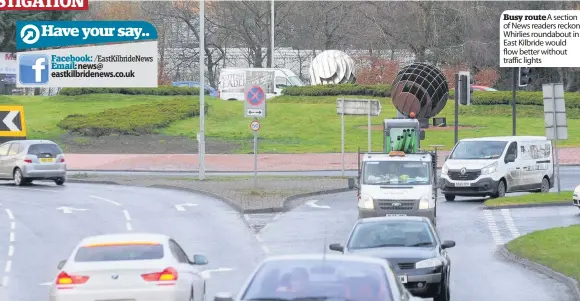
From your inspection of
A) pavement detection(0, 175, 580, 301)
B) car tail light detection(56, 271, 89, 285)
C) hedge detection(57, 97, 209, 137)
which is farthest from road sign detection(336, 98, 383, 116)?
car tail light detection(56, 271, 89, 285)

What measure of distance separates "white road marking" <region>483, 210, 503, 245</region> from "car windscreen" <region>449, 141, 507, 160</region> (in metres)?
3.75

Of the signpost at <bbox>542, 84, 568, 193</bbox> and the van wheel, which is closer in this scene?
the signpost at <bbox>542, 84, 568, 193</bbox>

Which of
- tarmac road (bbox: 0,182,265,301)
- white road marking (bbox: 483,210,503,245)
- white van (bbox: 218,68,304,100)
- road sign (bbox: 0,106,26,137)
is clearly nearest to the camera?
tarmac road (bbox: 0,182,265,301)

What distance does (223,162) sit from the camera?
6028 centimetres

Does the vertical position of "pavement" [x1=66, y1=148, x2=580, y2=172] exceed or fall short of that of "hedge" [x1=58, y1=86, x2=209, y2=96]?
it falls short

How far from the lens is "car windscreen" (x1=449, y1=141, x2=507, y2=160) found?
39.6 metres

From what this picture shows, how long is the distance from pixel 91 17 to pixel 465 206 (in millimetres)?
69948

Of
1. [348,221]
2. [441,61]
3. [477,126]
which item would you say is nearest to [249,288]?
[348,221]

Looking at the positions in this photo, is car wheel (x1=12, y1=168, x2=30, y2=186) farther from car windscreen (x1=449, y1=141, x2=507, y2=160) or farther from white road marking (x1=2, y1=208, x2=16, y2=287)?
car windscreen (x1=449, y1=141, x2=507, y2=160)

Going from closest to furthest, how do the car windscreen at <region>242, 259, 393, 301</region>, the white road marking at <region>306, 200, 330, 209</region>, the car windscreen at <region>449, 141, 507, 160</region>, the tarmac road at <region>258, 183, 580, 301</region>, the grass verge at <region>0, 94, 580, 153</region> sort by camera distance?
1. the car windscreen at <region>242, 259, 393, 301</region>
2. the tarmac road at <region>258, 183, 580, 301</region>
3. the white road marking at <region>306, 200, 330, 209</region>
4. the car windscreen at <region>449, 141, 507, 160</region>
5. the grass verge at <region>0, 94, 580, 153</region>

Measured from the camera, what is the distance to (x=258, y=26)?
314ft

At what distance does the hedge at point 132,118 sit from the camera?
233ft

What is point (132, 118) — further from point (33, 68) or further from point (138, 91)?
point (138, 91)

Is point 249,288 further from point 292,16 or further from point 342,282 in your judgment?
point 292,16
